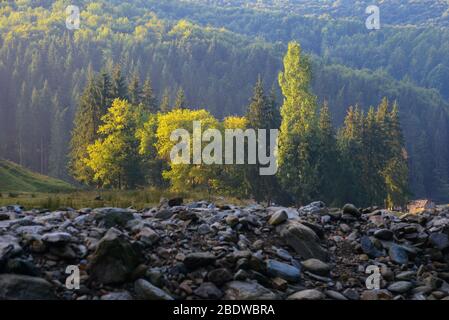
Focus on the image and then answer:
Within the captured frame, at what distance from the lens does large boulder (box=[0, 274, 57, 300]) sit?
11.0 meters

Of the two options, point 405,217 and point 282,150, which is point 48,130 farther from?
point 405,217

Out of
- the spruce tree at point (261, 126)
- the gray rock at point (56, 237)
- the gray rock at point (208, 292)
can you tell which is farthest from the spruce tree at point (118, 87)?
the gray rock at point (208, 292)

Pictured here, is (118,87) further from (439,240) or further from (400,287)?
(400,287)

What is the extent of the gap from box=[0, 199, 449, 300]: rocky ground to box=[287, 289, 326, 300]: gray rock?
0.02 m

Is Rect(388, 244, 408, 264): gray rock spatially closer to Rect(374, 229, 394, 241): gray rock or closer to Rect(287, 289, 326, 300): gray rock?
Rect(374, 229, 394, 241): gray rock

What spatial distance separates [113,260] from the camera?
12.0 meters

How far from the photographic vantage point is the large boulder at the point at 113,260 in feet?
39.0

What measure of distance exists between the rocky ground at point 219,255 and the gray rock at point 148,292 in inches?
0.8

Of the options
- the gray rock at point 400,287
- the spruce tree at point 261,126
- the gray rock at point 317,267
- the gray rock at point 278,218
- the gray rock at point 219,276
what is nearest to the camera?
the gray rock at point 219,276

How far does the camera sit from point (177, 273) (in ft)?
40.6

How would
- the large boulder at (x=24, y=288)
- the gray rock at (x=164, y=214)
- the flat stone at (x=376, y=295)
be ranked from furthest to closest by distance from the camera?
the gray rock at (x=164, y=214) < the flat stone at (x=376, y=295) < the large boulder at (x=24, y=288)

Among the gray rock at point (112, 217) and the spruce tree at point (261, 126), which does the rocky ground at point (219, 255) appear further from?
the spruce tree at point (261, 126)
